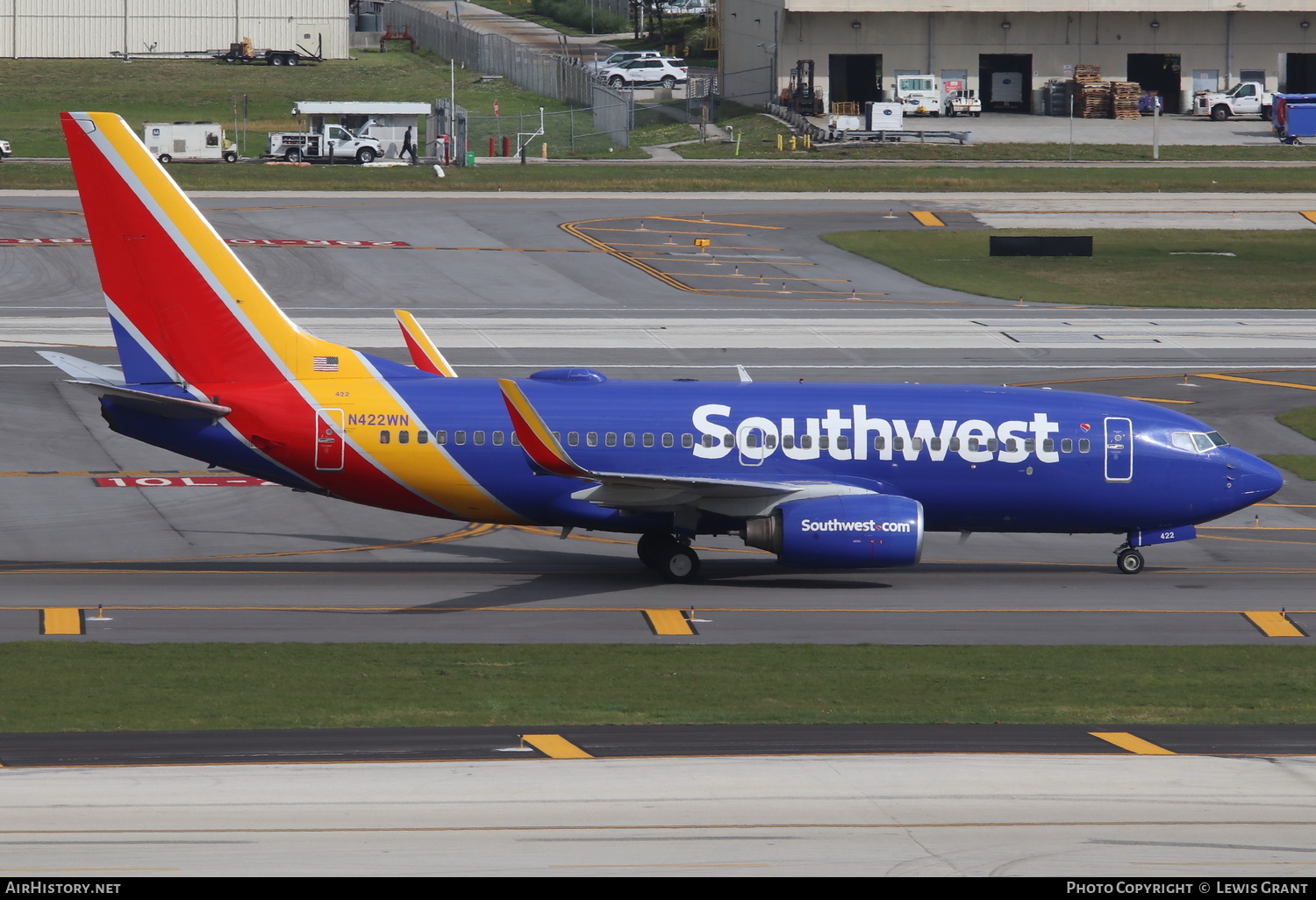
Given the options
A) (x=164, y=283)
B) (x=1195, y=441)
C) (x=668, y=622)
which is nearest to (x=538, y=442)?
(x=668, y=622)

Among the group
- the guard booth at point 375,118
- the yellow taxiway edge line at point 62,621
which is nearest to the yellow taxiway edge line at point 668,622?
Answer: the yellow taxiway edge line at point 62,621

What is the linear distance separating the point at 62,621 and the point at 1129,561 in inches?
880

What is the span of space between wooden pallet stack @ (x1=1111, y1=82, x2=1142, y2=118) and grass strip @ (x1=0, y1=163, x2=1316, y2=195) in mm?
18928

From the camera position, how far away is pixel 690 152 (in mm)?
109562

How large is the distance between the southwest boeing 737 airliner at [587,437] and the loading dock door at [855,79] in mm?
90722

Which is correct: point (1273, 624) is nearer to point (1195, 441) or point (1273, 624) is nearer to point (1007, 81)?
point (1195, 441)

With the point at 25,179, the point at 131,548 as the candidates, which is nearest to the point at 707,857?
the point at 131,548

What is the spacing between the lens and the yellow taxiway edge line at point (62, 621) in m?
28.4

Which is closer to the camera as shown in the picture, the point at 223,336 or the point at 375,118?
the point at 223,336

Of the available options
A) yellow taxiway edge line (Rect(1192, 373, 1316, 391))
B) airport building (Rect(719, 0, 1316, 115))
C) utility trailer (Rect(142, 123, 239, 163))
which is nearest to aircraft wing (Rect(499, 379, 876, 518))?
yellow taxiway edge line (Rect(1192, 373, 1316, 391))

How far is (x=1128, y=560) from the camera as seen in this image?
34.9 meters
